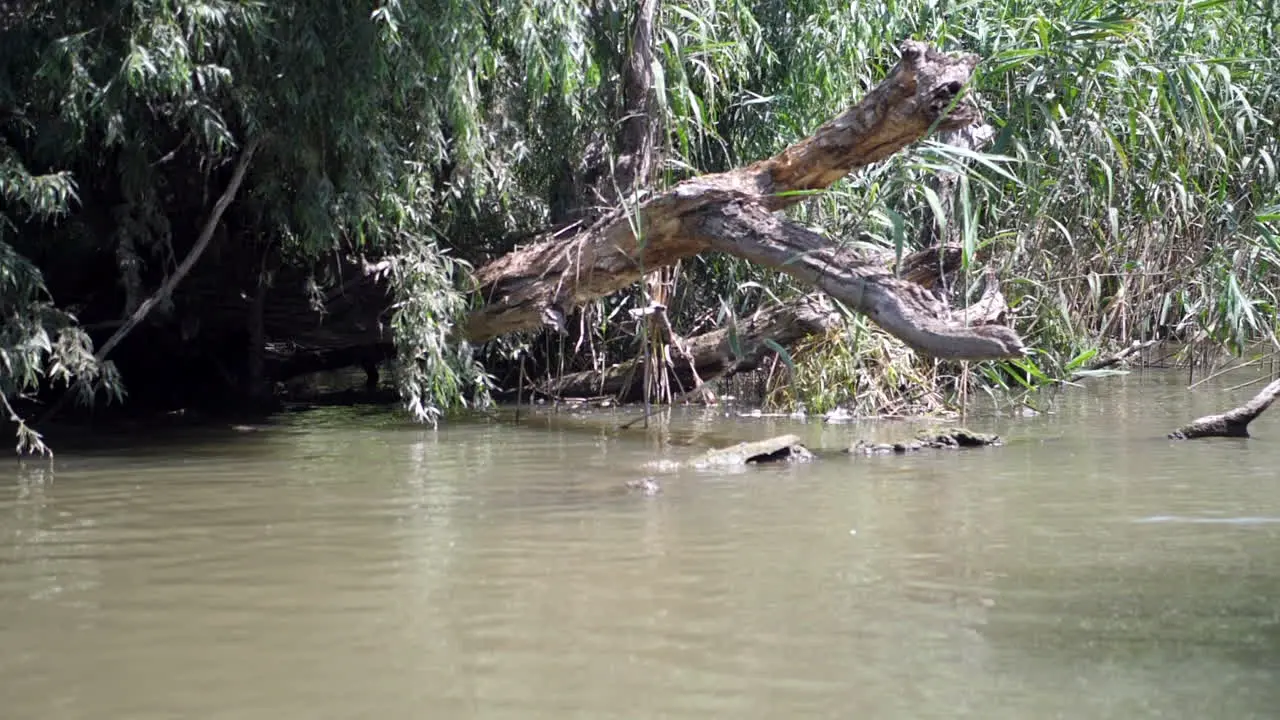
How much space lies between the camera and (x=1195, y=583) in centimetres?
421

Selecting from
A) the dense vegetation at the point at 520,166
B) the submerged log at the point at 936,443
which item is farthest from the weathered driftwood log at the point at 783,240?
the submerged log at the point at 936,443

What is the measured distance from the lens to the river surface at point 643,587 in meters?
3.22

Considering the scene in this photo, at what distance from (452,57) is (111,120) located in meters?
1.81

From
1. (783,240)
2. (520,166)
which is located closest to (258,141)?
(520,166)

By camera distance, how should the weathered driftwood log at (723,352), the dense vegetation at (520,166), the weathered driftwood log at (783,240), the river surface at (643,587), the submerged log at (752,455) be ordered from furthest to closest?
1. the weathered driftwood log at (723,352)
2. the dense vegetation at (520,166)
3. the weathered driftwood log at (783,240)
4. the submerged log at (752,455)
5. the river surface at (643,587)

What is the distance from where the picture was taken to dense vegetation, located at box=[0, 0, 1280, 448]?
725 cm

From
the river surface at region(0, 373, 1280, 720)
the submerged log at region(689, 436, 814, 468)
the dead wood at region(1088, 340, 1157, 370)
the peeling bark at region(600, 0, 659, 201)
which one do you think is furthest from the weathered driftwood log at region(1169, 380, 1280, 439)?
the peeling bark at region(600, 0, 659, 201)

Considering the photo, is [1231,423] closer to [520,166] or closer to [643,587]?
[643,587]

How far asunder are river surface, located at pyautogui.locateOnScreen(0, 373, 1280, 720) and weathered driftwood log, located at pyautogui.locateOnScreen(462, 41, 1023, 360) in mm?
797

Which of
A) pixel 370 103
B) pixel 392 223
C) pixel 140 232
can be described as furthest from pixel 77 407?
pixel 370 103

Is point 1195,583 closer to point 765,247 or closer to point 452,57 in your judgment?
point 765,247

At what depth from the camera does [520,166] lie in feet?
32.1

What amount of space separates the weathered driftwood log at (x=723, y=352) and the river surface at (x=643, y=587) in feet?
7.40

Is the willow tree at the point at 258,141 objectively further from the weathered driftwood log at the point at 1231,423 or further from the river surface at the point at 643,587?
the weathered driftwood log at the point at 1231,423
